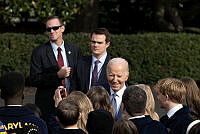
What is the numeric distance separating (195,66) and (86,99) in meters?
11.1

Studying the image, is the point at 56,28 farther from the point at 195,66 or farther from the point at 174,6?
the point at 174,6

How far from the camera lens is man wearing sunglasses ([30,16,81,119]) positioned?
6.56 meters

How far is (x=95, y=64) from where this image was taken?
252 inches

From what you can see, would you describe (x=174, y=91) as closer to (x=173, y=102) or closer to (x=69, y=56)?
(x=173, y=102)

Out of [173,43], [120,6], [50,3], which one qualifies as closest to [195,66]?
[173,43]

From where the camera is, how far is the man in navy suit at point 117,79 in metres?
5.70

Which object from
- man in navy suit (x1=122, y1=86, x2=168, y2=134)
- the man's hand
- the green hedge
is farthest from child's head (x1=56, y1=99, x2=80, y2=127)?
the green hedge

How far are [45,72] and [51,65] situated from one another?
126mm

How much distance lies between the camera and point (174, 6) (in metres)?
20.8

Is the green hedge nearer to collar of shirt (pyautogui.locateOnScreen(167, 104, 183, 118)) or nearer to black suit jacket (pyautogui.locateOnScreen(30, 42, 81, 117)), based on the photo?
black suit jacket (pyautogui.locateOnScreen(30, 42, 81, 117))

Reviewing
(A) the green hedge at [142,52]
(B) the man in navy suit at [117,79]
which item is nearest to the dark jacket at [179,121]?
(B) the man in navy suit at [117,79]

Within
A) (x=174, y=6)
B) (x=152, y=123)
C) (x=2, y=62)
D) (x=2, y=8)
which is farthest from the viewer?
(x=174, y=6)

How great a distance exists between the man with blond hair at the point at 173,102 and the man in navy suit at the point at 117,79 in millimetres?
719

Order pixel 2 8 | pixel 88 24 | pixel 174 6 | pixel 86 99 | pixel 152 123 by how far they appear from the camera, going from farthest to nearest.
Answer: pixel 174 6 → pixel 88 24 → pixel 2 8 → pixel 86 99 → pixel 152 123
